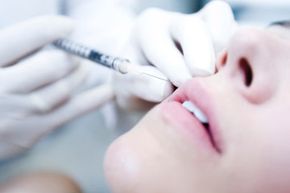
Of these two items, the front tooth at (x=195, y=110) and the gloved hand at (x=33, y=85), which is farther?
the gloved hand at (x=33, y=85)

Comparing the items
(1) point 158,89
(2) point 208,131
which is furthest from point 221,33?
(2) point 208,131

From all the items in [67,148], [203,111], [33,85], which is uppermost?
[203,111]

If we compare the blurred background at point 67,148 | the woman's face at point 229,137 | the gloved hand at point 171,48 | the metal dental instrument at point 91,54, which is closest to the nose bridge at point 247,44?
the woman's face at point 229,137

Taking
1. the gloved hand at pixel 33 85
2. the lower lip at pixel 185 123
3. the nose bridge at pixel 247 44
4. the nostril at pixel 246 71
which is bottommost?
the gloved hand at pixel 33 85

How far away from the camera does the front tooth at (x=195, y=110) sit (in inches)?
25.0

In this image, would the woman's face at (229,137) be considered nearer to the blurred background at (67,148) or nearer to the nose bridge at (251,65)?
the nose bridge at (251,65)

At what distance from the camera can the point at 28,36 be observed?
887 mm

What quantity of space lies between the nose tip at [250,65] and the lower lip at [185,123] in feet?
0.27

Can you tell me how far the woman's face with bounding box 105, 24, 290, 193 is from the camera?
0.57 meters

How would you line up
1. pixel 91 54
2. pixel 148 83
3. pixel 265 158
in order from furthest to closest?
pixel 91 54 → pixel 148 83 → pixel 265 158

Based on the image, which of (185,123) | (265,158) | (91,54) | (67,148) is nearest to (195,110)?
(185,123)

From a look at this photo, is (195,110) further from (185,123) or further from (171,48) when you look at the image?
(171,48)

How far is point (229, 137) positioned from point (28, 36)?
52 centimetres

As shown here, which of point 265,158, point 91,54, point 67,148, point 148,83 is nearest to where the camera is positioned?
point 265,158
